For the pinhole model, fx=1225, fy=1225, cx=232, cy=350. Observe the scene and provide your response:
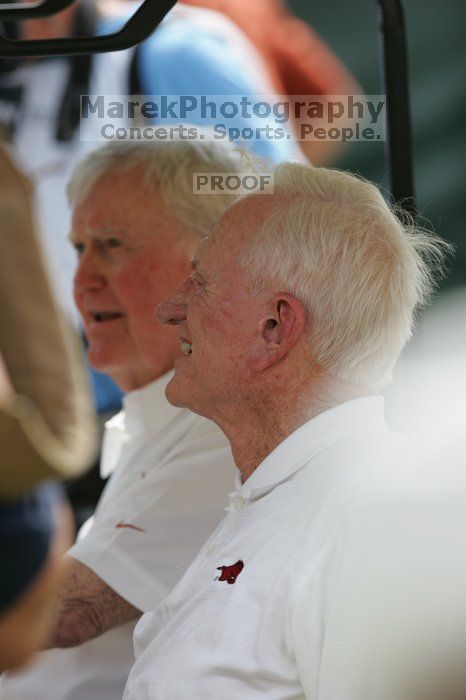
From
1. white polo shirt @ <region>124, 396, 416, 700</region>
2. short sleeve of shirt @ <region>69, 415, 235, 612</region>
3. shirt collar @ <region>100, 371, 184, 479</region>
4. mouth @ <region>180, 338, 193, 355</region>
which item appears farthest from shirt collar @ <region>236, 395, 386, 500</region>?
shirt collar @ <region>100, 371, 184, 479</region>

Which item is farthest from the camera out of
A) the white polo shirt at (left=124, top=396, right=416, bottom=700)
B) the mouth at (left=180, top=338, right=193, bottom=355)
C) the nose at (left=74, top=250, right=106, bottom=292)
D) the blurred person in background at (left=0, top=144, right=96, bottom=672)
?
the nose at (left=74, top=250, right=106, bottom=292)

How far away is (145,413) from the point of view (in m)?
2.28

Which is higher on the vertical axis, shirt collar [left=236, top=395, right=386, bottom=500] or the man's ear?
the man's ear

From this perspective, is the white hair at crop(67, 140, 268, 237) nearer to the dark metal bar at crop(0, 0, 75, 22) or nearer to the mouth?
the mouth

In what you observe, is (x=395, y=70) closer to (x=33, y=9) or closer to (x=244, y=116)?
(x=33, y=9)

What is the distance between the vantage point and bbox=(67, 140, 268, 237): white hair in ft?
7.59

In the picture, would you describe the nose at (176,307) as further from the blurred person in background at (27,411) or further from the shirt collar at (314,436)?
the blurred person in background at (27,411)

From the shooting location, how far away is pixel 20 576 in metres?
1.12

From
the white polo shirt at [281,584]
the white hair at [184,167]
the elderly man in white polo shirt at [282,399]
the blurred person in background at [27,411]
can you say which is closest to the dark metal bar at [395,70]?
the elderly man in white polo shirt at [282,399]

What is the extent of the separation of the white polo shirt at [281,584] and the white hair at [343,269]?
76 mm

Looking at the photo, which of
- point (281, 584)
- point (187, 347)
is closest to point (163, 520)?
point (187, 347)

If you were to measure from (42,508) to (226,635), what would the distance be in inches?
18.2

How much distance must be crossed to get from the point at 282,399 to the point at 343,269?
7.9 inches

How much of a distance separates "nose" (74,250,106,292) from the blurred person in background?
1.35 m
